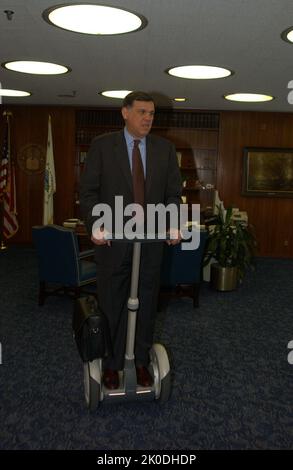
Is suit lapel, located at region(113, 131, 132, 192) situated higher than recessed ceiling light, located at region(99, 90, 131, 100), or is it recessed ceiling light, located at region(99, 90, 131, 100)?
recessed ceiling light, located at region(99, 90, 131, 100)

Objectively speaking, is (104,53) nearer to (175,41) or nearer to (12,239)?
(175,41)

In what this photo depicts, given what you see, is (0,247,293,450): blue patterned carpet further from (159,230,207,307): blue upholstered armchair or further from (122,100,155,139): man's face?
(122,100,155,139): man's face

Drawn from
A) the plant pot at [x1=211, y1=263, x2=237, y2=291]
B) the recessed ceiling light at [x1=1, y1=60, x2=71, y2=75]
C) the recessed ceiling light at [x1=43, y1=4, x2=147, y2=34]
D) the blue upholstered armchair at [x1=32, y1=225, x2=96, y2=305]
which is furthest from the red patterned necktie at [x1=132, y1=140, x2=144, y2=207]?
the plant pot at [x1=211, y1=263, x2=237, y2=291]

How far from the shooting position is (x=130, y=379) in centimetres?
242

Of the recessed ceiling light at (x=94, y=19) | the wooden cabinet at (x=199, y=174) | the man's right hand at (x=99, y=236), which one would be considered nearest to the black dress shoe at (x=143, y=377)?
the man's right hand at (x=99, y=236)

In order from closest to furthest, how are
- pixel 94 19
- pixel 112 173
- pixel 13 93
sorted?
pixel 112 173
pixel 94 19
pixel 13 93

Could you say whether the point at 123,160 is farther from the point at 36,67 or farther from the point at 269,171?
the point at 269,171

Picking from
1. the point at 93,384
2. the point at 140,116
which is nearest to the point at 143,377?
the point at 93,384

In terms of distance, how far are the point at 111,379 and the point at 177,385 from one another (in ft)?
1.89

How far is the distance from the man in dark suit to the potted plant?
2.82 metres

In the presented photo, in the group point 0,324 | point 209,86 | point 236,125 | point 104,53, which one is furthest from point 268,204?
point 0,324

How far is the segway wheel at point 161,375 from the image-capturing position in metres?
2.49

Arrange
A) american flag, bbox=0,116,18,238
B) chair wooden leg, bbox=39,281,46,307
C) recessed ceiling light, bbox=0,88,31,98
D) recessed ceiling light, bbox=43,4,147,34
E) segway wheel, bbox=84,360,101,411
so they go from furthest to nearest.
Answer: american flag, bbox=0,116,18,238
recessed ceiling light, bbox=0,88,31,98
chair wooden leg, bbox=39,281,46,307
recessed ceiling light, bbox=43,4,147,34
segway wheel, bbox=84,360,101,411

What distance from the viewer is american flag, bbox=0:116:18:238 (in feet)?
24.3
